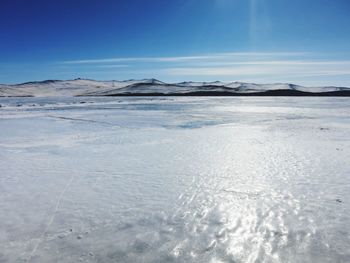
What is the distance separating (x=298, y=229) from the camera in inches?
121

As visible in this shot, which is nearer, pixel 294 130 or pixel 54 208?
pixel 54 208

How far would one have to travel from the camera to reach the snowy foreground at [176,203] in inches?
108

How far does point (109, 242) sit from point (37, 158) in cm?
381

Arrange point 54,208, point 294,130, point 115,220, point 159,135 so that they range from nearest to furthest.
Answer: point 115,220
point 54,208
point 159,135
point 294,130

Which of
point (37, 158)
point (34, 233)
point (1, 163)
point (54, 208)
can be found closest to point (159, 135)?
point (37, 158)

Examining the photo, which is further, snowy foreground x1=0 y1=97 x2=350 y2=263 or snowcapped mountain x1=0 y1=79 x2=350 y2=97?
snowcapped mountain x1=0 y1=79 x2=350 y2=97

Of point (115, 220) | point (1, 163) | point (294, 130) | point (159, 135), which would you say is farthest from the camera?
point (294, 130)

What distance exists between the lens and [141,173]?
199 inches

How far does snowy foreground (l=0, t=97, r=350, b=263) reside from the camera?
8.98 ft

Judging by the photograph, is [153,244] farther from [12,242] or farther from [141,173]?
[141,173]

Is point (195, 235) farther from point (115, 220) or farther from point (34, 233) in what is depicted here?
point (34, 233)

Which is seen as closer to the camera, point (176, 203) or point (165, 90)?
point (176, 203)

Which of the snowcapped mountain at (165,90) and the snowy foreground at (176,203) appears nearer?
the snowy foreground at (176,203)

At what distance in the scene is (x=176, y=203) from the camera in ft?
12.4
